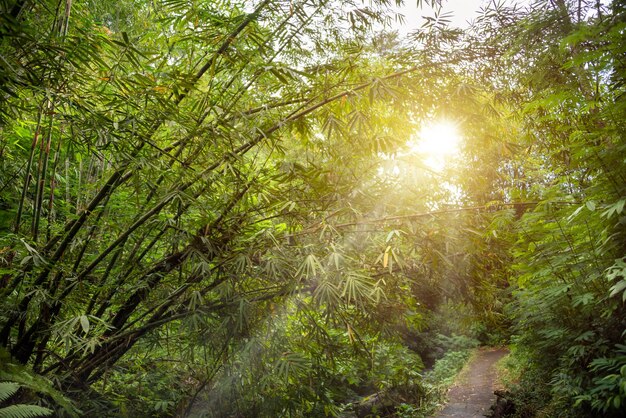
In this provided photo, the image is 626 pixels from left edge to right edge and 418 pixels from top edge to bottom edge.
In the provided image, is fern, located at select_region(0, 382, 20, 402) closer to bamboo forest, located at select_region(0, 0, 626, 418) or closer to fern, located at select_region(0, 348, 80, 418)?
fern, located at select_region(0, 348, 80, 418)

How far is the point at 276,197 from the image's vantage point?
7.34ft

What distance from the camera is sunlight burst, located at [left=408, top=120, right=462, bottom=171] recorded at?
7.77 ft

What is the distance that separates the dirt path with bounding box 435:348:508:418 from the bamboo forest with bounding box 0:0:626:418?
2.87 meters

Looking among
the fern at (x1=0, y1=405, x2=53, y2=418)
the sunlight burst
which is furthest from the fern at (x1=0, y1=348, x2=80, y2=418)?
the sunlight burst

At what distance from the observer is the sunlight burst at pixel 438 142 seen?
93.3 inches

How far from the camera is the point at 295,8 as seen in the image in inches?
80.9

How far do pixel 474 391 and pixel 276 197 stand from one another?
6.03 meters

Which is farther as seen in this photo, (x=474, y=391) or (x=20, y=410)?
(x=474, y=391)

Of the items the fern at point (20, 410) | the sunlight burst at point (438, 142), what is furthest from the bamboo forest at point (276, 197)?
the fern at point (20, 410)

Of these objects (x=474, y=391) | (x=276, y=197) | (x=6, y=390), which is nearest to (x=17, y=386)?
(x=6, y=390)

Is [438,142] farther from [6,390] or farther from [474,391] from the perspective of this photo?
[474,391]

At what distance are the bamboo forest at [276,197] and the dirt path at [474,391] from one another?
2.87m

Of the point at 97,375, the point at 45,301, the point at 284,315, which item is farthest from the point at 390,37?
the point at 97,375

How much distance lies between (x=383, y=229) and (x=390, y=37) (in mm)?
1301
